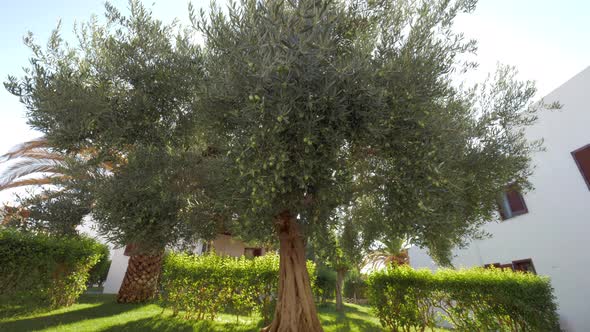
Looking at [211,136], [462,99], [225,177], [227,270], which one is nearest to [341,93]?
[225,177]

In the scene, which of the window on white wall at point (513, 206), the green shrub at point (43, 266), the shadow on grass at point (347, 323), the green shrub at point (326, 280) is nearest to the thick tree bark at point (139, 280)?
the green shrub at point (43, 266)

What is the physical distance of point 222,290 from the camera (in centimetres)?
1103

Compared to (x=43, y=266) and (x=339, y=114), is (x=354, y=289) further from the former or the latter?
(x=339, y=114)

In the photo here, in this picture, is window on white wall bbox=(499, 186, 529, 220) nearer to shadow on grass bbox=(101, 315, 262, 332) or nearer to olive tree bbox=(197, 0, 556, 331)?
olive tree bbox=(197, 0, 556, 331)

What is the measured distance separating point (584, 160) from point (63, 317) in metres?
21.2

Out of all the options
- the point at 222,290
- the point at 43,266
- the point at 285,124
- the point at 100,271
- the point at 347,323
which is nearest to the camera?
the point at 285,124

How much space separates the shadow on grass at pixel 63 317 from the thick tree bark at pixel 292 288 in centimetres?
677

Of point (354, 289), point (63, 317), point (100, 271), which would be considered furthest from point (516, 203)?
point (100, 271)

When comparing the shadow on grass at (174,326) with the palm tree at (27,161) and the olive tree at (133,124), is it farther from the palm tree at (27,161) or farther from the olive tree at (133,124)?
the palm tree at (27,161)

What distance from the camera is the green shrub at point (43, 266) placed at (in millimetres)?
9531

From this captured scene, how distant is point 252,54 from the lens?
5898 mm

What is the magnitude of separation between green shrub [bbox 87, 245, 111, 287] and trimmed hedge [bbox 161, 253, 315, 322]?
12.9 meters

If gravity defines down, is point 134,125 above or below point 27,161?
below

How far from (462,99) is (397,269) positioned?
6.97 metres
